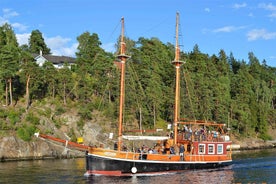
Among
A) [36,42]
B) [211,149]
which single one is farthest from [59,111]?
[36,42]

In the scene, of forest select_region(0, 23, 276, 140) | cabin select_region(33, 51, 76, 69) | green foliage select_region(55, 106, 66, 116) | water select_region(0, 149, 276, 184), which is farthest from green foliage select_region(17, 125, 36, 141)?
cabin select_region(33, 51, 76, 69)

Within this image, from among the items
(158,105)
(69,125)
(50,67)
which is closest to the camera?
(69,125)

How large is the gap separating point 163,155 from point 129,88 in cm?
4423

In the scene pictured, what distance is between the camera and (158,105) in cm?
10531

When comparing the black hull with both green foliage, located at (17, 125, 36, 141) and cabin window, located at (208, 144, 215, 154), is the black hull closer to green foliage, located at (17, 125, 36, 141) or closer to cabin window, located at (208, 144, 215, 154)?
cabin window, located at (208, 144, 215, 154)

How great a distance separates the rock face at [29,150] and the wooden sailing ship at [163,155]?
2848cm

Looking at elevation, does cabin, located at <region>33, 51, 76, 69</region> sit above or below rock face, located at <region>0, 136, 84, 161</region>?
above

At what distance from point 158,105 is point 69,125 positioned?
1034 inches

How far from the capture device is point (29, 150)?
7812 centimetres

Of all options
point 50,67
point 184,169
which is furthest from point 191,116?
point 184,169

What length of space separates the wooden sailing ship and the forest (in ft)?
31.2

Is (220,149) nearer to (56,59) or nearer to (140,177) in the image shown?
(140,177)

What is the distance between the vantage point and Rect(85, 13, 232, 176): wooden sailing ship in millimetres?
50312

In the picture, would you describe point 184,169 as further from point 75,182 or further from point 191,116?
point 191,116
